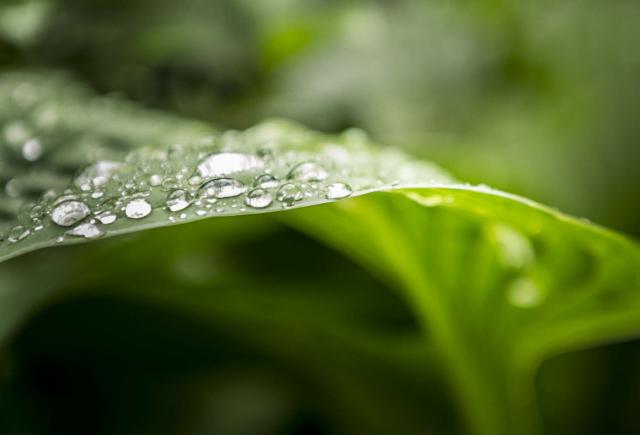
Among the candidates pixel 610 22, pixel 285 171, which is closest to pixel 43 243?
pixel 285 171

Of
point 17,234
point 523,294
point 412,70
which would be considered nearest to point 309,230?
point 523,294

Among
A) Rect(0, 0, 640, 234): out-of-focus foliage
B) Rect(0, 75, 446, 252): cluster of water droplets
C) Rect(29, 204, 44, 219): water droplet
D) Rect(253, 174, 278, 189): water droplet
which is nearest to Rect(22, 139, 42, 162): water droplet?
Rect(0, 75, 446, 252): cluster of water droplets

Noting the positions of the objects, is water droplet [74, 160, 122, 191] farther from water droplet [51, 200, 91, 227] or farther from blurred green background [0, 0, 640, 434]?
blurred green background [0, 0, 640, 434]

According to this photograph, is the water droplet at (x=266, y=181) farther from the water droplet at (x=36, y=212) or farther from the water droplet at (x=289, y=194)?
the water droplet at (x=36, y=212)

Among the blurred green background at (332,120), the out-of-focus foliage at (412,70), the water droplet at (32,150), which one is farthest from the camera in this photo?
the out-of-focus foliage at (412,70)

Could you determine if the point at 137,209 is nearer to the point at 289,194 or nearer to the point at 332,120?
the point at 289,194

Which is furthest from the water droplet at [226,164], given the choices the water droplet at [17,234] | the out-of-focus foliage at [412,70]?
the out-of-focus foliage at [412,70]

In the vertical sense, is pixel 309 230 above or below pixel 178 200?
above
